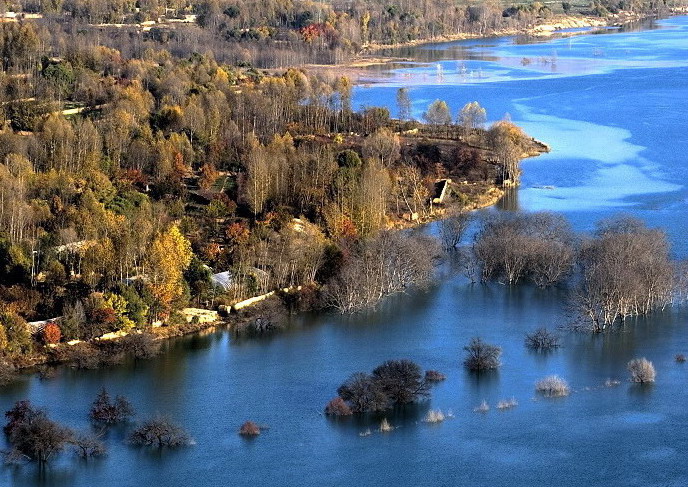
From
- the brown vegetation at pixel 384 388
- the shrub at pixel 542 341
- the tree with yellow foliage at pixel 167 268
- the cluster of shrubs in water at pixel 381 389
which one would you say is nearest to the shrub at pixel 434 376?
the cluster of shrubs in water at pixel 381 389

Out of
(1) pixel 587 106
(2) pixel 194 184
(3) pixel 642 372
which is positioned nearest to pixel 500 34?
(1) pixel 587 106

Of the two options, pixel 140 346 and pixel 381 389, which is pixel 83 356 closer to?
pixel 140 346

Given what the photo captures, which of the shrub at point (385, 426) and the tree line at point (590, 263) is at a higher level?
the tree line at point (590, 263)

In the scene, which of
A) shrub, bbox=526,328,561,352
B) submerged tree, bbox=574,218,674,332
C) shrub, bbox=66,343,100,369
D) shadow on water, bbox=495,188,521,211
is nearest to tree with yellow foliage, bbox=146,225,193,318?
shrub, bbox=66,343,100,369

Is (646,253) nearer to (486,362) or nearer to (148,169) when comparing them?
(486,362)

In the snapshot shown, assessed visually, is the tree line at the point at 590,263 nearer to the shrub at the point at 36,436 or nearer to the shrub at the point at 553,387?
the shrub at the point at 553,387

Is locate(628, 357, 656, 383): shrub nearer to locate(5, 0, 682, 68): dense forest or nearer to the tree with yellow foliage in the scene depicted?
the tree with yellow foliage
